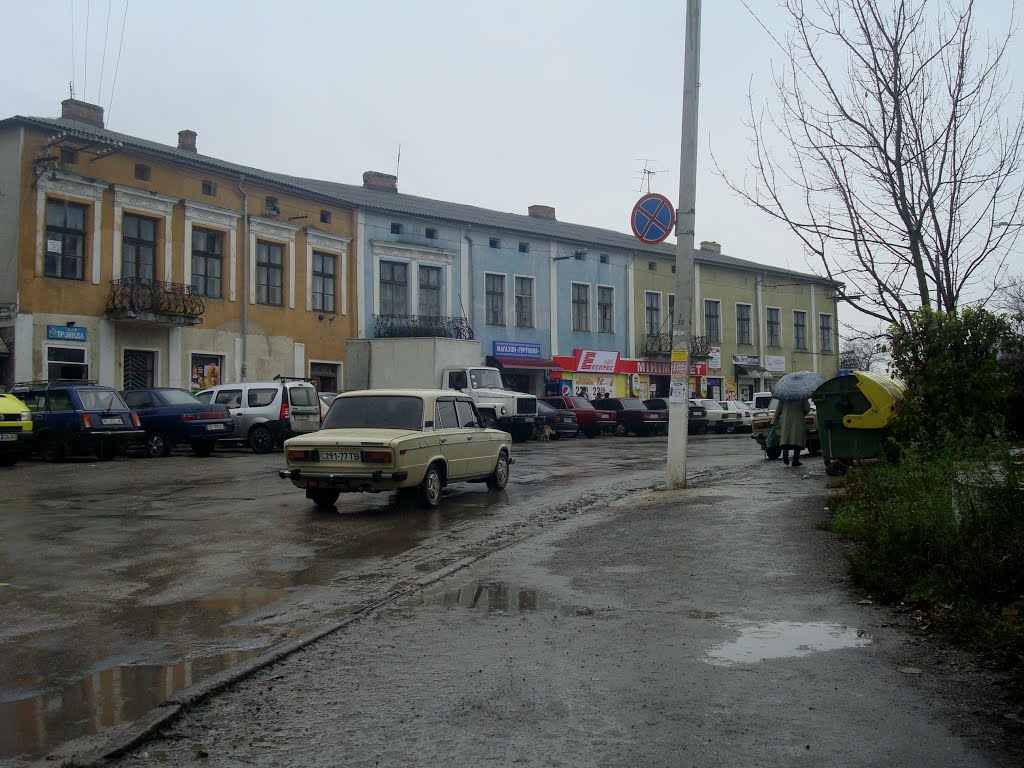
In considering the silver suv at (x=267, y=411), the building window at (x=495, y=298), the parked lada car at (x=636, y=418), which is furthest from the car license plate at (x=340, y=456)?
the building window at (x=495, y=298)

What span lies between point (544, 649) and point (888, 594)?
266cm

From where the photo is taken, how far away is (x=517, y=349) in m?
41.5

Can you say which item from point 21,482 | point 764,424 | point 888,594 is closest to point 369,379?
Answer: point 764,424

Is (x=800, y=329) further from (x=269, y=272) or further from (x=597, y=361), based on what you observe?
(x=269, y=272)

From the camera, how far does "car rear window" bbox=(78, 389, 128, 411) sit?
19953 millimetres

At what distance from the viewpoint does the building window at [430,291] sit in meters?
38.8

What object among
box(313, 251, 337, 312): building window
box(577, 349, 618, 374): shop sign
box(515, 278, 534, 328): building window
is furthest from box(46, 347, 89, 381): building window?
box(577, 349, 618, 374): shop sign

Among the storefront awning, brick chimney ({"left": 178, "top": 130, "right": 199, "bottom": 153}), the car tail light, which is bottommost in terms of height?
the car tail light

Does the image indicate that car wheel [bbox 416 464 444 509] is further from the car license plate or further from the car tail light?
the car license plate

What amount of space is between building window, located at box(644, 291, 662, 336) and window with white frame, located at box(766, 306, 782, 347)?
31.5 ft

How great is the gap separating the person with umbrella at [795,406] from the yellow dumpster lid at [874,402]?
294cm

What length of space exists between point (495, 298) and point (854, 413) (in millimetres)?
27937

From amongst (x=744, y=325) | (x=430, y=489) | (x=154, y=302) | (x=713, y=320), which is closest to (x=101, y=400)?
(x=154, y=302)

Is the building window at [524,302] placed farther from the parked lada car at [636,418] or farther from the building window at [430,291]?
the parked lada car at [636,418]
